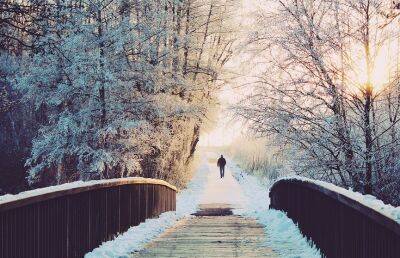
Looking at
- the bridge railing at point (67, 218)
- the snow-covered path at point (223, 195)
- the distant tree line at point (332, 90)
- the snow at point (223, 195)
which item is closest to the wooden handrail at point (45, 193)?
the bridge railing at point (67, 218)

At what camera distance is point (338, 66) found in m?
11.8

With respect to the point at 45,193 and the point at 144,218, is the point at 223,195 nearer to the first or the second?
the point at 144,218

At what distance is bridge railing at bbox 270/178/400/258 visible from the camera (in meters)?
4.36

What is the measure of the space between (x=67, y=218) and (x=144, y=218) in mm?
5477

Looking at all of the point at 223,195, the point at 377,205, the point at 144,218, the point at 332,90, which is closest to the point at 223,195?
the point at 223,195

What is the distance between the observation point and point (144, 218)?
1187 centimetres

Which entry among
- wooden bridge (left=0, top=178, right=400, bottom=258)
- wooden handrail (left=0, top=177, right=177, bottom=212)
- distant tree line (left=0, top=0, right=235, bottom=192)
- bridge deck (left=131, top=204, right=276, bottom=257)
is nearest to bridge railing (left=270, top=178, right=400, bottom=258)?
wooden bridge (left=0, top=178, right=400, bottom=258)

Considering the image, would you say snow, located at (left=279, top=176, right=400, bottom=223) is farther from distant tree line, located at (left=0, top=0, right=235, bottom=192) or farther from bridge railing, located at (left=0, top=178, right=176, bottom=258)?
distant tree line, located at (left=0, top=0, right=235, bottom=192)

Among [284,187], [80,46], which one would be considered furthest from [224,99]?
[284,187]

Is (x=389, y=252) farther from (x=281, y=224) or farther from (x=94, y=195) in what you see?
(x=281, y=224)

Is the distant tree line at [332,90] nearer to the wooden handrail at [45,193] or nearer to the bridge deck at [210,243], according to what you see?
the bridge deck at [210,243]

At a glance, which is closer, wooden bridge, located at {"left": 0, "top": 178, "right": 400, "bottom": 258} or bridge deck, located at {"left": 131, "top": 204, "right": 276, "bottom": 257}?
wooden bridge, located at {"left": 0, "top": 178, "right": 400, "bottom": 258}

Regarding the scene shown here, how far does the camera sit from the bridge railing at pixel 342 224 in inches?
172

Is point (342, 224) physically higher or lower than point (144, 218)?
higher
